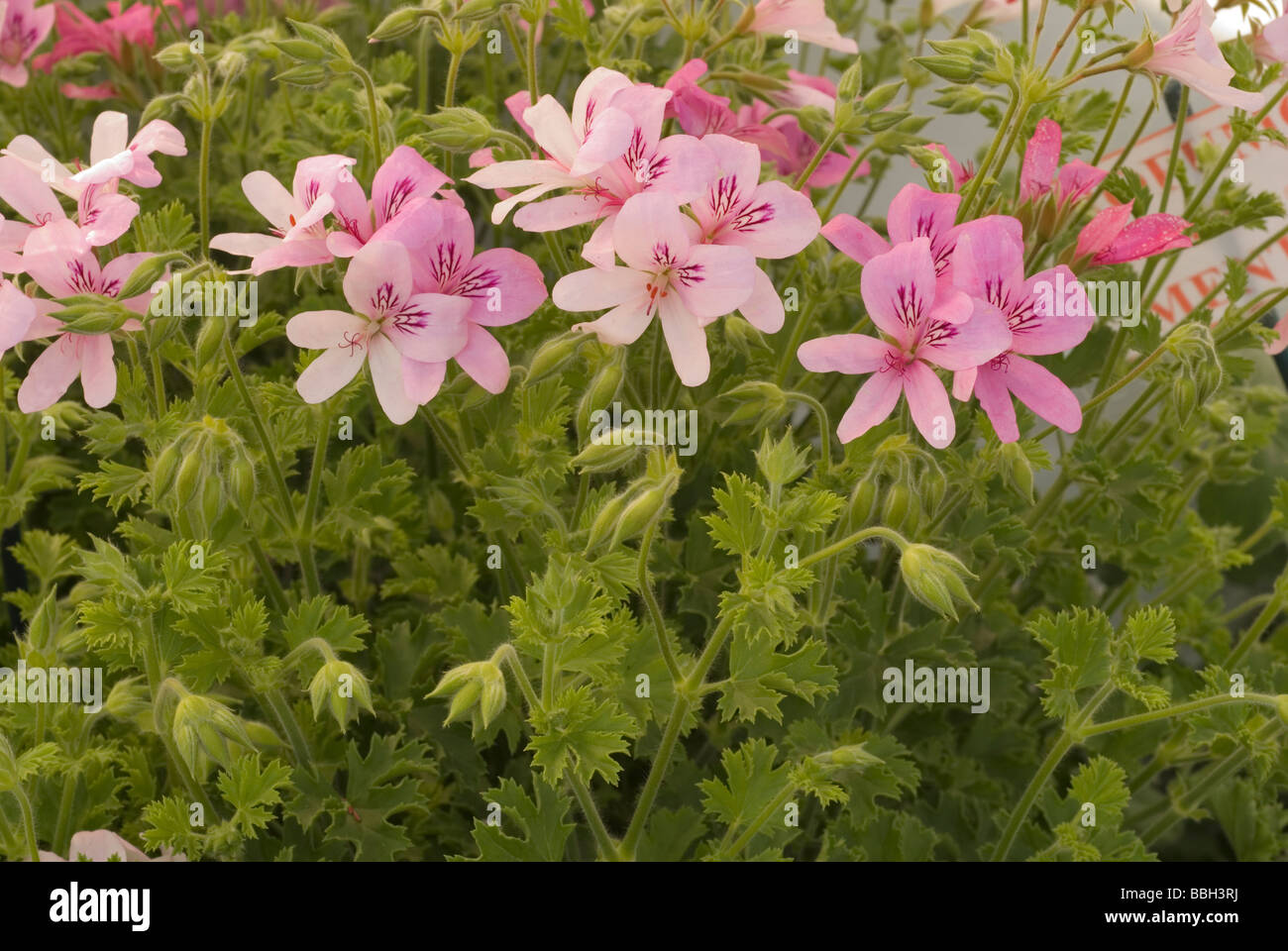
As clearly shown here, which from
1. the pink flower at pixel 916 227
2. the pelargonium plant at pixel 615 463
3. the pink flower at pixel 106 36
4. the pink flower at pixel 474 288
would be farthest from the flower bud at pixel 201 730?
the pink flower at pixel 106 36

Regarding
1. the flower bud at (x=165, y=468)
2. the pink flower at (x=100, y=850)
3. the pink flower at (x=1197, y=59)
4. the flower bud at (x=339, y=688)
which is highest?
the pink flower at (x=1197, y=59)

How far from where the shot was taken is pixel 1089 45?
2.94ft

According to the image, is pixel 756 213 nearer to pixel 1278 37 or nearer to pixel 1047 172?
pixel 1047 172

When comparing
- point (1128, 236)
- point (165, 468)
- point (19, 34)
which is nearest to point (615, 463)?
point (165, 468)

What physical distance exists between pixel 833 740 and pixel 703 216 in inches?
14.9

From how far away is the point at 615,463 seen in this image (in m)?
0.72

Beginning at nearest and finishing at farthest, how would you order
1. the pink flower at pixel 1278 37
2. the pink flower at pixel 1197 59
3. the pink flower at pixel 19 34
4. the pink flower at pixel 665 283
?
the pink flower at pixel 665 283 → the pink flower at pixel 1197 59 → the pink flower at pixel 1278 37 → the pink flower at pixel 19 34

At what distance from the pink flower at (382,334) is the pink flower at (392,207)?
0.7 inches

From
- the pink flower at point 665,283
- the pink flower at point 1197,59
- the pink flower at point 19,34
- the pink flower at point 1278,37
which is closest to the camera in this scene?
the pink flower at point 665,283

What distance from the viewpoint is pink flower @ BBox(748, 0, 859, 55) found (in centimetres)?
97

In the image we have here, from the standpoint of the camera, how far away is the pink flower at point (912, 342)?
2.30ft

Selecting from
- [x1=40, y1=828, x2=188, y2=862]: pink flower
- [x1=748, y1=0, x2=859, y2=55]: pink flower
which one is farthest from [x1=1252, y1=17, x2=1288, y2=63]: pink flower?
[x1=40, y1=828, x2=188, y2=862]: pink flower

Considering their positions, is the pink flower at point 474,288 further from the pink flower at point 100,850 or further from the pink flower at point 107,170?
the pink flower at point 100,850
